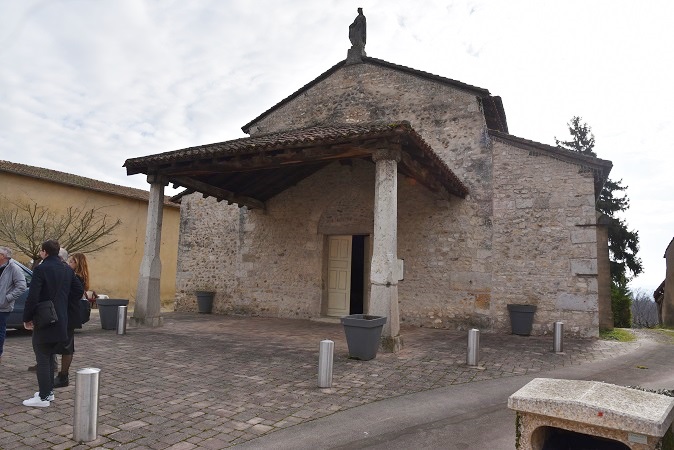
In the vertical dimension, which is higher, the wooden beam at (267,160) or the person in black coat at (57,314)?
the wooden beam at (267,160)

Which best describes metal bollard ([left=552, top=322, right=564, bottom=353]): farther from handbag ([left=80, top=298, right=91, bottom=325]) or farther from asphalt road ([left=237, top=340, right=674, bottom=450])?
handbag ([left=80, top=298, right=91, bottom=325])

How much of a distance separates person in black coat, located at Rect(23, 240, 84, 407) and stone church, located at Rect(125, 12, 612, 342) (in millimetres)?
4134

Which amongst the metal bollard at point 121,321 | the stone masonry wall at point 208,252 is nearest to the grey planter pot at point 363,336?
the metal bollard at point 121,321

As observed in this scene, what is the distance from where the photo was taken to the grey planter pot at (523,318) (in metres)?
9.05

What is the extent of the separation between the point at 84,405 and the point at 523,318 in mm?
8341

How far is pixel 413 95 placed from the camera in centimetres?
1102

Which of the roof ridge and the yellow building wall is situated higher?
the roof ridge

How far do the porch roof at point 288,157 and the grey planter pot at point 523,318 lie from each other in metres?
2.82

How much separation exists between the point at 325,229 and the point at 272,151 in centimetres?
411

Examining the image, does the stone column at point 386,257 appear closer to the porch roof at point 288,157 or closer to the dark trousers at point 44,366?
the porch roof at point 288,157

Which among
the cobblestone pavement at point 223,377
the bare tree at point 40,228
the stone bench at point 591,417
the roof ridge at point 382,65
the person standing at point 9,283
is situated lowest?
the cobblestone pavement at point 223,377

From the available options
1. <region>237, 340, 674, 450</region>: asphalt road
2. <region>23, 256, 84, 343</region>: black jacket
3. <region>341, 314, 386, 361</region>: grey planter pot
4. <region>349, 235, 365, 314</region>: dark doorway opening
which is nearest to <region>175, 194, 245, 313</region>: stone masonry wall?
<region>349, 235, 365, 314</region>: dark doorway opening

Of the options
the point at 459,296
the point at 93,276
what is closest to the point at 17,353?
the point at 459,296

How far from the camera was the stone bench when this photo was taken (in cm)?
176
